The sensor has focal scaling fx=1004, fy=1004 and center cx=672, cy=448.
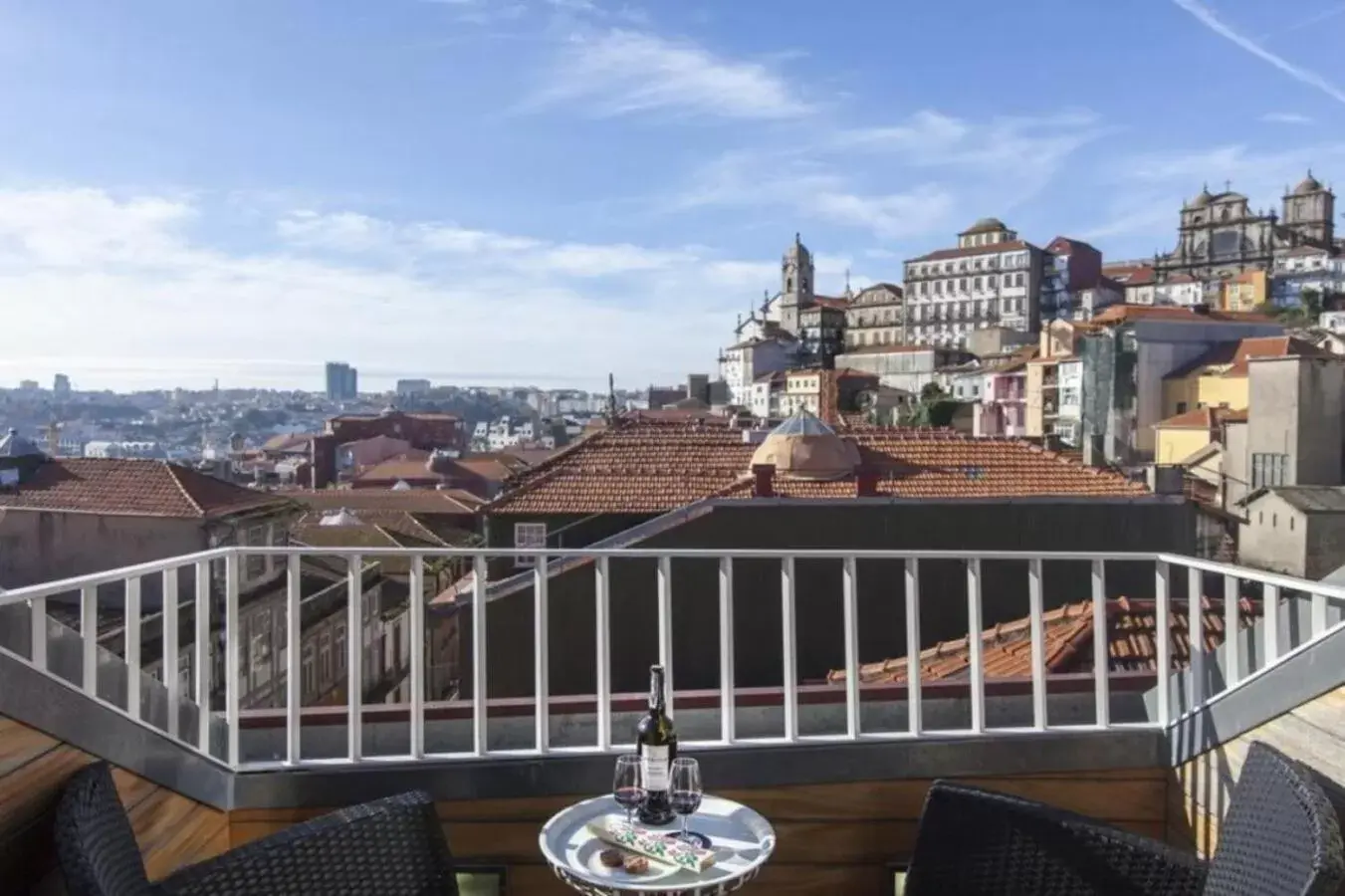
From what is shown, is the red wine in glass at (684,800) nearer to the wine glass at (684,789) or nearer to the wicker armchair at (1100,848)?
the wine glass at (684,789)

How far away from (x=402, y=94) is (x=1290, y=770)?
1004cm

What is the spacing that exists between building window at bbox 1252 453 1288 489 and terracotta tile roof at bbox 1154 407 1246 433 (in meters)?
2.94

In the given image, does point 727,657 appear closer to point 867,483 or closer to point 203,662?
point 203,662

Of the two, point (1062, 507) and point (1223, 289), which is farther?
point (1223, 289)

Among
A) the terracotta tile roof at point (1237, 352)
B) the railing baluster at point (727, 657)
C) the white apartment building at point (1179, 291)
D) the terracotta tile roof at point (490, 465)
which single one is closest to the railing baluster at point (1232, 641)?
→ the railing baluster at point (727, 657)

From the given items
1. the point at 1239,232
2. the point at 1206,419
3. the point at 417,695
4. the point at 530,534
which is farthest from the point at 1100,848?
the point at 1239,232

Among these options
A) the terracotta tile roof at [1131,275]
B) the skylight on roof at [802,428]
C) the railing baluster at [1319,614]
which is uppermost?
the terracotta tile roof at [1131,275]

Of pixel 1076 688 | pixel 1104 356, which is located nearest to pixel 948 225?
pixel 1104 356

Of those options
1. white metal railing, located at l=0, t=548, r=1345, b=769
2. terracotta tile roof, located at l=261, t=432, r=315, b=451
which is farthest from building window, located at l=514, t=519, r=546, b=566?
terracotta tile roof, located at l=261, t=432, r=315, b=451

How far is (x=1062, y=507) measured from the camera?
11.2 meters

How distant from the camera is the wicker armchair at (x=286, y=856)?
1728 millimetres

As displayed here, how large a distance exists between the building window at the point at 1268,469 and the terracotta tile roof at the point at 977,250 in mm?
55083

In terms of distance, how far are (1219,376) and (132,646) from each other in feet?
159

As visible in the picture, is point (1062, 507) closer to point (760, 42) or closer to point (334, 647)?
point (760, 42)
